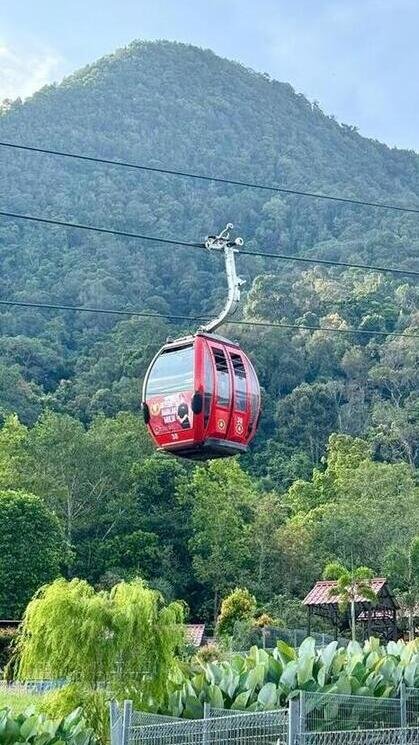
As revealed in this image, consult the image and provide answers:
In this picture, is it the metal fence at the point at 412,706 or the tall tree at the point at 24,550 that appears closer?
the metal fence at the point at 412,706

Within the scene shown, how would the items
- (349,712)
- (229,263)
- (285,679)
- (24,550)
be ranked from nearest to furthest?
(349,712), (285,679), (229,263), (24,550)

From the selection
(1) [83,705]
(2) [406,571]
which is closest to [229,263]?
(1) [83,705]

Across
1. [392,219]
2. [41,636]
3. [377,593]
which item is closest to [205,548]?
[377,593]

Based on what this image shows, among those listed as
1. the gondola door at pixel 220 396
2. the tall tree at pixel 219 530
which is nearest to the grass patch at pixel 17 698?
the gondola door at pixel 220 396

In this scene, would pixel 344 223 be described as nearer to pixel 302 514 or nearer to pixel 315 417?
pixel 315 417

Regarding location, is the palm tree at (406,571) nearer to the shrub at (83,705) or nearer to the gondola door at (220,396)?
the gondola door at (220,396)

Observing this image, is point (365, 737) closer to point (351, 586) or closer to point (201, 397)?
point (201, 397)
